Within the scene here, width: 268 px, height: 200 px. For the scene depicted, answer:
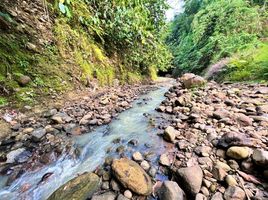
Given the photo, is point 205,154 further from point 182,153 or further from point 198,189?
point 198,189

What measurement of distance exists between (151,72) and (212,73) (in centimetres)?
A: 413

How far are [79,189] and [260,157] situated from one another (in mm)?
1806

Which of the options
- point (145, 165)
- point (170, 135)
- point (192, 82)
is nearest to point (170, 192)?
point (145, 165)

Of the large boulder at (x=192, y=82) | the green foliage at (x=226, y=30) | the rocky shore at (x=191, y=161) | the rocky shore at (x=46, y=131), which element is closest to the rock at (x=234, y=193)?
the rocky shore at (x=191, y=161)

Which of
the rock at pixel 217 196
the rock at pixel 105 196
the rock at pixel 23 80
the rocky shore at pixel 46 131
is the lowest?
the rock at pixel 217 196

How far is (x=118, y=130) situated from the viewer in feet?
11.6

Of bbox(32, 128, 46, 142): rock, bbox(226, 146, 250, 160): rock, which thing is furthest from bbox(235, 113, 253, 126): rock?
bbox(32, 128, 46, 142): rock

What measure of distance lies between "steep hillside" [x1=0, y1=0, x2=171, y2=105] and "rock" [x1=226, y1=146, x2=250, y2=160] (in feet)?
6.77

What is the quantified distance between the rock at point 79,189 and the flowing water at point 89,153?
29cm

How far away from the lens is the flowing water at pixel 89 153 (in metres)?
2.26

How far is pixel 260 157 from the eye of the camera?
2025 mm

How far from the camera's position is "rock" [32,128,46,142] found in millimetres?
3066

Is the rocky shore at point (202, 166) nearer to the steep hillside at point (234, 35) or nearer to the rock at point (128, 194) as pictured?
the rock at point (128, 194)

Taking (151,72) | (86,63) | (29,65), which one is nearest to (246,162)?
(29,65)
